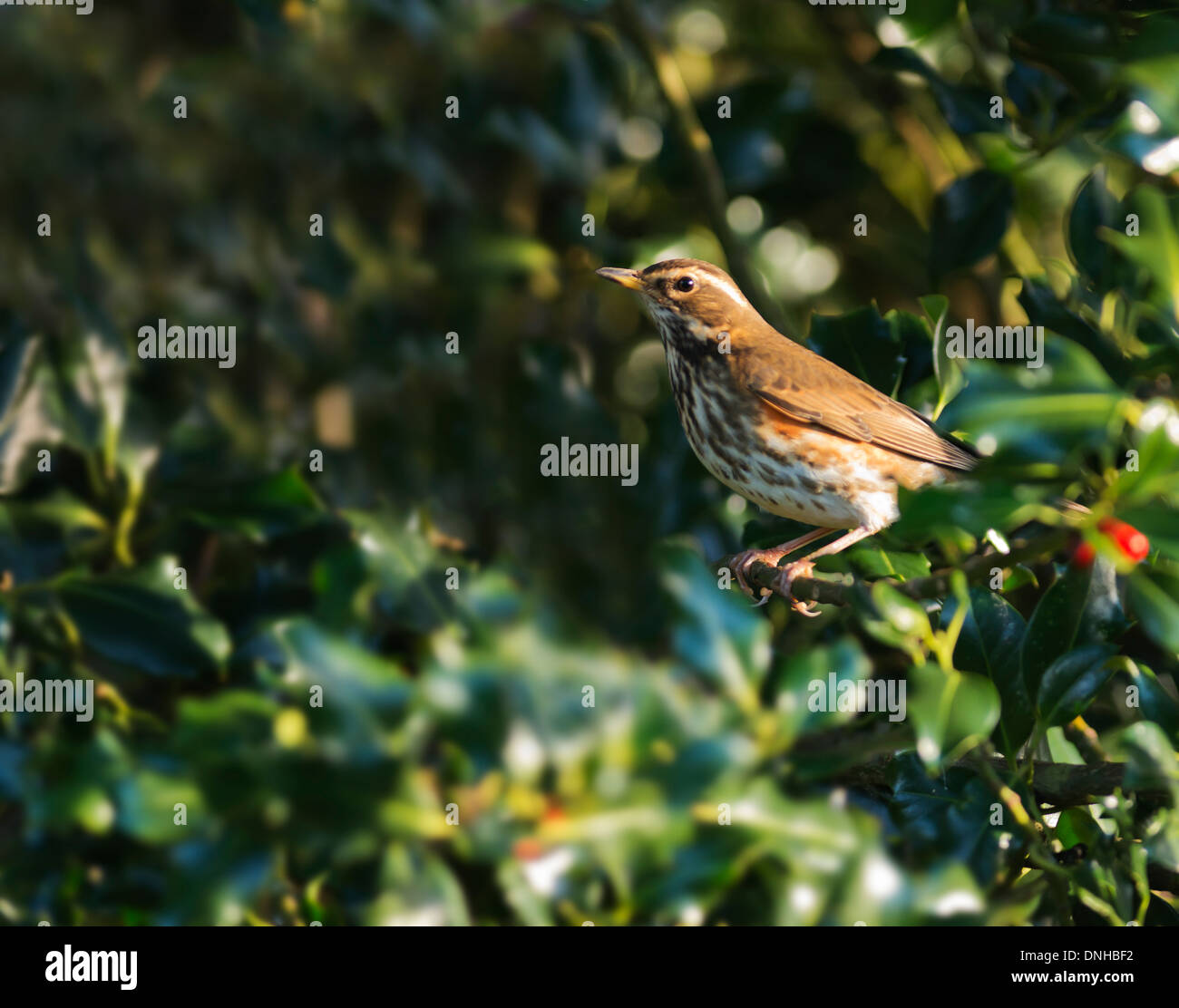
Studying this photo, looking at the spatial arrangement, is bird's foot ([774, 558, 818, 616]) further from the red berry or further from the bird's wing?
the red berry

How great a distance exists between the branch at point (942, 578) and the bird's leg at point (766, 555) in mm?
246

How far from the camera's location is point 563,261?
414cm

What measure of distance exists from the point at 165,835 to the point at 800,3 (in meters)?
3.85

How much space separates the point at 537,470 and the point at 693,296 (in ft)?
2.15

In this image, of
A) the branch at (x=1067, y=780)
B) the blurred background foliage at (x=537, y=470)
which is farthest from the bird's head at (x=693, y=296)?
the branch at (x=1067, y=780)

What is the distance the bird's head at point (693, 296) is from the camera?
3.53m

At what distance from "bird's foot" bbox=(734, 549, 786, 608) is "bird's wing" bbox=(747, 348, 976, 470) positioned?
1.14ft

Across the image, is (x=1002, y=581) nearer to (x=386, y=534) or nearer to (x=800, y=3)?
(x=386, y=534)

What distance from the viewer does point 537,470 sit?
140 inches

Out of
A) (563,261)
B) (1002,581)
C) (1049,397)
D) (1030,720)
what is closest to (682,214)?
(563,261)

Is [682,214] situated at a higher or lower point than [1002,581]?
higher

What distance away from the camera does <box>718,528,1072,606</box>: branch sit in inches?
70.2

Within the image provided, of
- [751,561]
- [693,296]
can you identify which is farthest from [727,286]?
[751,561]

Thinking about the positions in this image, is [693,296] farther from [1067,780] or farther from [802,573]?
[1067,780]
